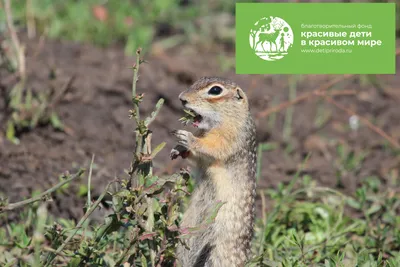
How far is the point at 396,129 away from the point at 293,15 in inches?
93.2

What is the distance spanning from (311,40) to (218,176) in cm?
206

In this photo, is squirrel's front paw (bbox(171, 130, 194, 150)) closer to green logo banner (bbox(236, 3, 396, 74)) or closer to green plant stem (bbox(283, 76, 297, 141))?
green logo banner (bbox(236, 3, 396, 74))

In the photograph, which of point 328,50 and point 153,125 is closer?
point 328,50

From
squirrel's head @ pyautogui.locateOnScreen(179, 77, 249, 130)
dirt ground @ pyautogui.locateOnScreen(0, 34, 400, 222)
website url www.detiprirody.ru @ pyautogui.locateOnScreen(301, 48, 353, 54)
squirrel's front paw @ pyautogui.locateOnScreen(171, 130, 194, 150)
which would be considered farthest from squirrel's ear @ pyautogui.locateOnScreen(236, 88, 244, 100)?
website url www.detiprirody.ru @ pyautogui.locateOnScreen(301, 48, 353, 54)

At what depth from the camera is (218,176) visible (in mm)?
4305

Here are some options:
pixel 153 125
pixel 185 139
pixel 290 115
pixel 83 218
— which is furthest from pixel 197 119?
pixel 290 115

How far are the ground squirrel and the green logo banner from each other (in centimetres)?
134

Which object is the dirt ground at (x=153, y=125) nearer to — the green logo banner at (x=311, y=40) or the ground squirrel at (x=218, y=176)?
the green logo banner at (x=311, y=40)

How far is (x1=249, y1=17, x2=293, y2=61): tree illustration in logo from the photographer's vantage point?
5766 mm

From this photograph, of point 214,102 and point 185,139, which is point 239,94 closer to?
point 214,102

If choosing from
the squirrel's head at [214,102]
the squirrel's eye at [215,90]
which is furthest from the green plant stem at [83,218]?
the squirrel's eye at [215,90]

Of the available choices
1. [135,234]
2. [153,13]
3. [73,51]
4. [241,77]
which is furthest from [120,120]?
[135,234]

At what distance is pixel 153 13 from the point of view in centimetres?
916

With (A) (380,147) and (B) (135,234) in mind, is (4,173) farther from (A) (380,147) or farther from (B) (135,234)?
(A) (380,147)
